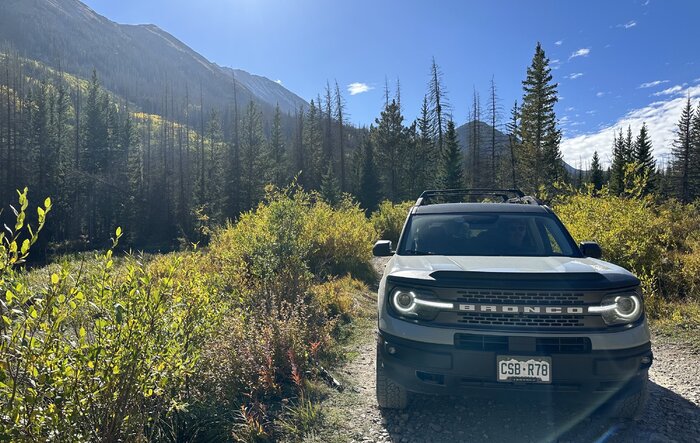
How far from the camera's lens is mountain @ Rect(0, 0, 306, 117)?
412ft

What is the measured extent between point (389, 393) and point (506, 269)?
1.46 meters

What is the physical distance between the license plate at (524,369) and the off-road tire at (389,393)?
939 millimetres

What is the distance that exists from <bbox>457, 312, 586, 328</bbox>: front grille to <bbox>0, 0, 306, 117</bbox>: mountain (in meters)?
116

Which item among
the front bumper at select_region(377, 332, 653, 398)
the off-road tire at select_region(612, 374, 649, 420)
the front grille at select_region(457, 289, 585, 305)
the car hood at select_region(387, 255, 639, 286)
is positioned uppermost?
the car hood at select_region(387, 255, 639, 286)

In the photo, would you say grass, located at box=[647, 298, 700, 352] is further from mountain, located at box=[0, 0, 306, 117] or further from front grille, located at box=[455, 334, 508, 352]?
mountain, located at box=[0, 0, 306, 117]

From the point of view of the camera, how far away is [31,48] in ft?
415

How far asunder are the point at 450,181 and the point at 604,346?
37232 mm

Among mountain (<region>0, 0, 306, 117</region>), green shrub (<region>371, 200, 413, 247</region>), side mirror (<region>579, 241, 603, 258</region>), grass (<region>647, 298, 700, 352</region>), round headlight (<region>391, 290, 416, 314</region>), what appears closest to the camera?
round headlight (<region>391, 290, 416, 314</region>)

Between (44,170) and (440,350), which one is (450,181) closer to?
(440,350)

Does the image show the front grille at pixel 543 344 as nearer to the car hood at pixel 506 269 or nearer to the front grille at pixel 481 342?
the front grille at pixel 481 342

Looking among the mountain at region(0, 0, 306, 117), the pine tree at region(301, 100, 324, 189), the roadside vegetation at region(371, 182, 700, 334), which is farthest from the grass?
the mountain at region(0, 0, 306, 117)

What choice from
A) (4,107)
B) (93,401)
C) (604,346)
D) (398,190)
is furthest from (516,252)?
(4,107)

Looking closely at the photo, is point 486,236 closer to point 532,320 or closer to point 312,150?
point 532,320

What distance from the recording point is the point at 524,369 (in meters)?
2.58
